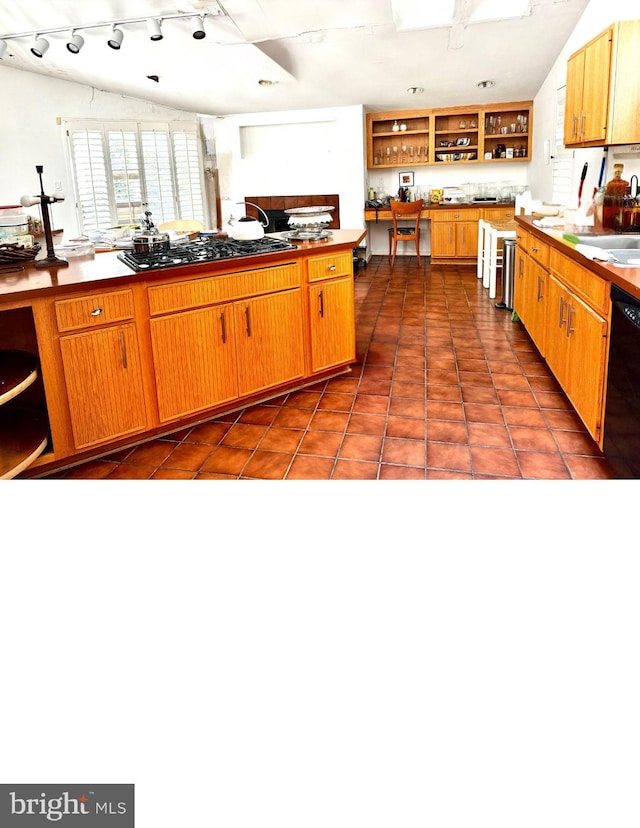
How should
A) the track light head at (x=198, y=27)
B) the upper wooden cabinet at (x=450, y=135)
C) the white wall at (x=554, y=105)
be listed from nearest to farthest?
the white wall at (x=554, y=105), the track light head at (x=198, y=27), the upper wooden cabinet at (x=450, y=135)

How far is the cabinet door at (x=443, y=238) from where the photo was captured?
895 centimetres

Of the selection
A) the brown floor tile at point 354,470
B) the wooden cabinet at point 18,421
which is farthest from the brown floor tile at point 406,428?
the wooden cabinet at point 18,421

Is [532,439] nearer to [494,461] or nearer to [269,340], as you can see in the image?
[494,461]

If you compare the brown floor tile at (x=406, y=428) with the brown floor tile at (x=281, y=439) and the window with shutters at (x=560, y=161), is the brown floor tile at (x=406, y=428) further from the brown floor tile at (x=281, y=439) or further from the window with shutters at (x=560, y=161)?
the window with shutters at (x=560, y=161)

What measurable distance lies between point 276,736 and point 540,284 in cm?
430

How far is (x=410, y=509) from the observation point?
1.80 ft

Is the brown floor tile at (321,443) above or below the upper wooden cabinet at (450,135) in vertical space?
below

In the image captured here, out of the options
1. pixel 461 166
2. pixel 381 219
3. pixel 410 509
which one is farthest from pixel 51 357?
pixel 461 166

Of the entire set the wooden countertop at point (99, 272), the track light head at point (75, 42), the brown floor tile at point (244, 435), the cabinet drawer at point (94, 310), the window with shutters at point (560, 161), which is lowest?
the brown floor tile at point (244, 435)

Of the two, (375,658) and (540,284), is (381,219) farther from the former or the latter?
(375,658)

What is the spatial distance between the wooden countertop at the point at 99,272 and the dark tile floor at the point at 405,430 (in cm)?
80

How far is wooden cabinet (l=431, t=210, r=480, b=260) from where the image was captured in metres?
8.86

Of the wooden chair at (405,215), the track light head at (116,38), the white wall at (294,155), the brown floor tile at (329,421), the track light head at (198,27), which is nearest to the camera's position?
the brown floor tile at (329,421)

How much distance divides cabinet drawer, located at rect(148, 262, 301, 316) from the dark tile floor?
2.13 ft
